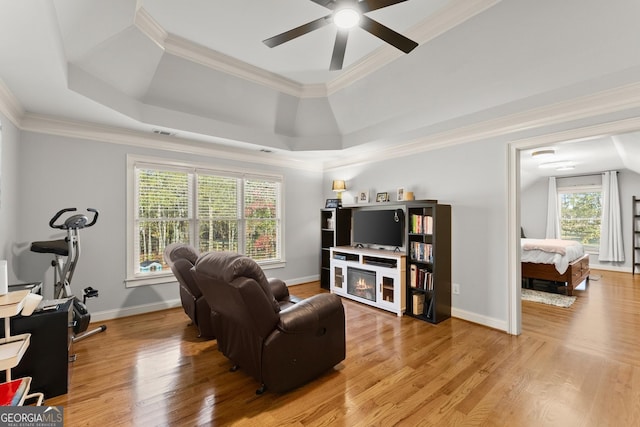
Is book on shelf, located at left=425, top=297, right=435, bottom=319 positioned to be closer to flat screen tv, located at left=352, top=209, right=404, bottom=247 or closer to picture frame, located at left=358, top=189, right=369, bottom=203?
flat screen tv, located at left=352, top=209, right=404, bottom=247

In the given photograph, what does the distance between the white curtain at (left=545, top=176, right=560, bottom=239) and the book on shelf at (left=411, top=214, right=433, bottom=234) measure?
643cm

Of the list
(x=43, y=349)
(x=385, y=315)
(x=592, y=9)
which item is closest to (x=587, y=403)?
(x=385, y=315)

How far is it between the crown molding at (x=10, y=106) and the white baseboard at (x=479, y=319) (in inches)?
212

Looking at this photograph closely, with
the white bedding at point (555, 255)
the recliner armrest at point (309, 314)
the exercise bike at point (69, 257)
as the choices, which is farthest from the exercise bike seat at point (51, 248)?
the white bedding at point (555, 255)

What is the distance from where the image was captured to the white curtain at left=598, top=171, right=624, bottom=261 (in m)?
6.77

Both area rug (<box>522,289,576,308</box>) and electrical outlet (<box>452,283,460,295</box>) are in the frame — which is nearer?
electrical outlet (<box>452,283,460,295</box>)

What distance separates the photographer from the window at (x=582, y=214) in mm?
7336

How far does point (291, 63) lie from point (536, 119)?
2831 mm

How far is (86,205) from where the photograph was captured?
3.59m

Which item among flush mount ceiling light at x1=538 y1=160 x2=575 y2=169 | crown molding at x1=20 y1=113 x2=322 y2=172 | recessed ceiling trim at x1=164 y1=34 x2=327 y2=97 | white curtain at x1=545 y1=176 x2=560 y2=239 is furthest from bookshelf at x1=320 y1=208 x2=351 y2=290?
white curtain at x1=545 y1=176 x2=560 y2=239

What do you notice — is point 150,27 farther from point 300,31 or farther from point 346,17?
point 346,17

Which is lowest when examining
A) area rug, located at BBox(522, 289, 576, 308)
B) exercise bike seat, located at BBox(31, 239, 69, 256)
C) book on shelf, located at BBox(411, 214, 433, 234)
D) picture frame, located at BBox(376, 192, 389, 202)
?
area rug, located at BBox(522, 289, 576, 308)

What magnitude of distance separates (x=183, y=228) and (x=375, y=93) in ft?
11.2

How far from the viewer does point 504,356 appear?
273 cm
